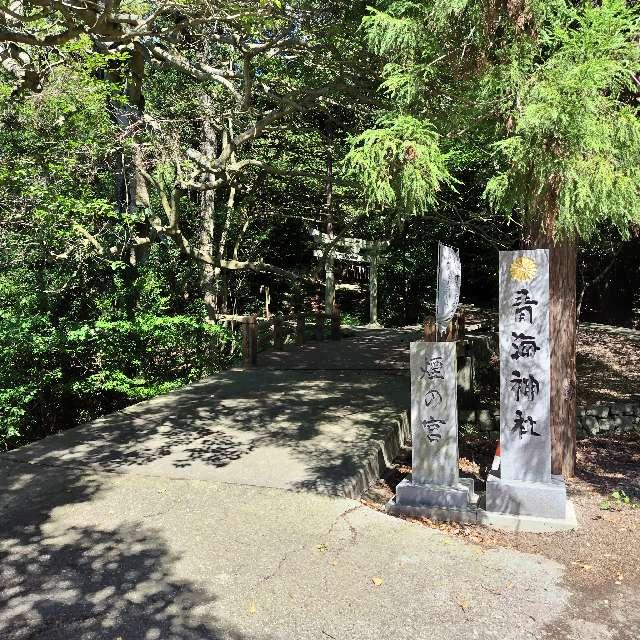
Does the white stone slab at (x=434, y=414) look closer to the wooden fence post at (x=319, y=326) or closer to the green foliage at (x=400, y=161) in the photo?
the green foliage at (x=400, y=161)

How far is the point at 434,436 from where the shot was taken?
4.86 m

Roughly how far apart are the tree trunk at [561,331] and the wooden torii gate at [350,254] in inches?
387

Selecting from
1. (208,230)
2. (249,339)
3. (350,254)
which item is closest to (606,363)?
(249,339)

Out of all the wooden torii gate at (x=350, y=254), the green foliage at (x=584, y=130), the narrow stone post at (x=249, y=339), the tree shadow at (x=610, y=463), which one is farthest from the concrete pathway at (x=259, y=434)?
the wooden torii gate at (x=350, y=254)

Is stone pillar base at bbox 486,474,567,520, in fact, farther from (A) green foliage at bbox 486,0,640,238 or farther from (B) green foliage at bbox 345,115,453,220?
(B) green foliage at bbox 345,115,453,220

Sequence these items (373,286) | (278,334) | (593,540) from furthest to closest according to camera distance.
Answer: (373,286), (278,334), (593,540)

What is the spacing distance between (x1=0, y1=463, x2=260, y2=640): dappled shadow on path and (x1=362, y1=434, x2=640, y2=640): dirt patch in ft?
6.47

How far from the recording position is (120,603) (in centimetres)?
332

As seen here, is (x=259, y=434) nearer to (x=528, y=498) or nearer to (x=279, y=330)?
(x=528, y=498)

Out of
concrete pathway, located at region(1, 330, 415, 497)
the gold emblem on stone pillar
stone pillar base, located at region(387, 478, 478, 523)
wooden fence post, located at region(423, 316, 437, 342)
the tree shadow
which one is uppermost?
the gold emblem on stone pillar

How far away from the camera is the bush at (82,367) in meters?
6.79

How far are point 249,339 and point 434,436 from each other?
6.22 meters

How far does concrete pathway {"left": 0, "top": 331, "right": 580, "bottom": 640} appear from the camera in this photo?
3.20m

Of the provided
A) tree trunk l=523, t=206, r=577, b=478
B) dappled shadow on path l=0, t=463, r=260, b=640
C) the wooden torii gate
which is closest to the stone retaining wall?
tree trunk l=523, t=206, r=577, b=478
